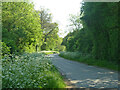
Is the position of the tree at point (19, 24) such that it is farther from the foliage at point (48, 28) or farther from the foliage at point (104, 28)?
the foliage at point (48, 28)

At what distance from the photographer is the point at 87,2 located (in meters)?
17.6

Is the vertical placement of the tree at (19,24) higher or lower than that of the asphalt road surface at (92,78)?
higher

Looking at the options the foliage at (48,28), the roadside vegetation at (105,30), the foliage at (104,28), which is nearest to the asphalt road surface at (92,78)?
the roadside vegetation at (105,30)

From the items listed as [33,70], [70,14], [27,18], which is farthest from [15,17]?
[70,14]

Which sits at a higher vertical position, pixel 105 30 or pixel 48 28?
pixel 48 28

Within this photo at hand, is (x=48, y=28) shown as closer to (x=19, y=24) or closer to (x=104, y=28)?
(x=19, y=24)

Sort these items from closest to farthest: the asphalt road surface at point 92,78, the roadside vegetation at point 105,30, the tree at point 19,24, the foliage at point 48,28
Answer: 1. the asphalt road surface at point 92,78
2. the roadside vegetation at point 105,30
3. the tree at point 19,24
4. the foliage at point 48,28

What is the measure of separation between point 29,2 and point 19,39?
19.1 feet

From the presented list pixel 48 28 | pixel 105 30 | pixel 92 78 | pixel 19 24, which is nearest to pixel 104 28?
pixel 105 30

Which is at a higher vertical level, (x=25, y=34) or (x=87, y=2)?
(x=87, y=2)

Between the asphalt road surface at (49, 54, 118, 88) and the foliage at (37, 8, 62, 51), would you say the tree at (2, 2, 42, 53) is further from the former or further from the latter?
the foliage at (37, 8, 62, 51)

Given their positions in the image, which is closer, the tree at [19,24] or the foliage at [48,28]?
the tree at [19,24]

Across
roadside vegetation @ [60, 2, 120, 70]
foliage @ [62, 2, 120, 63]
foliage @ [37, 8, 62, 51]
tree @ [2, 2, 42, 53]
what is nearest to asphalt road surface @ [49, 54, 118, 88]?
roadside vegetation @ [60, 2, 120, 70]

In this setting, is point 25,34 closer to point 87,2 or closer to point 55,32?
point 87,2
